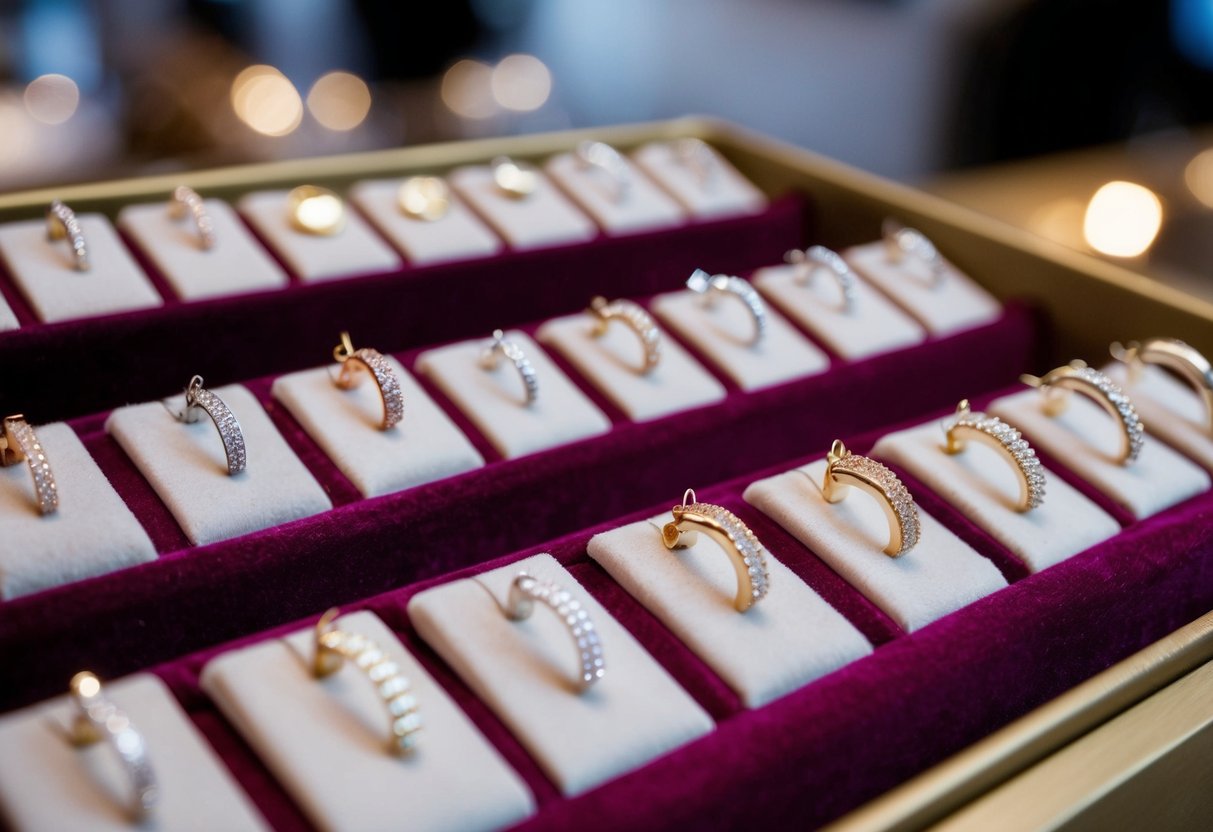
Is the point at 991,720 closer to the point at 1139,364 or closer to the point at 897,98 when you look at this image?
the point at 1139,364

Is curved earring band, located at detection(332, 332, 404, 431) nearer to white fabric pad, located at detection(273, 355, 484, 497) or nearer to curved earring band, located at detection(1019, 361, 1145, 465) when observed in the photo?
white fabric pad, located at detection(273, 355, 484, 497)

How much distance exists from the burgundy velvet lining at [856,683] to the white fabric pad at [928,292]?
37cm

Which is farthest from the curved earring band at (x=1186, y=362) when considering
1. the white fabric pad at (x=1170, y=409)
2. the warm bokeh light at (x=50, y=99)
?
the warm bokeh light at (x=50, y=99)

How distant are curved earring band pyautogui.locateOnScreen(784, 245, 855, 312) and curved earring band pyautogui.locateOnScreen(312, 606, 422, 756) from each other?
70 cm

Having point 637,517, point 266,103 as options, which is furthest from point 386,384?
point 266,103

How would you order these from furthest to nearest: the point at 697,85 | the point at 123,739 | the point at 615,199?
the point at 697,85 < the point at 615,199 < the point at 123,739

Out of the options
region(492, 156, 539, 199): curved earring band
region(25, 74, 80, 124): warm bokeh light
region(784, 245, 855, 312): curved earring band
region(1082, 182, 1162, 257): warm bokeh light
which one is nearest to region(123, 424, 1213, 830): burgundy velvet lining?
region(784, 245, 855, 312): curved earring band

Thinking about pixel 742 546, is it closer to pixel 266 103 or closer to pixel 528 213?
pixel 528 213

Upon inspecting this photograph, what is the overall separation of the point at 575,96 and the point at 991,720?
8.30 feet

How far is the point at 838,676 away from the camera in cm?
66

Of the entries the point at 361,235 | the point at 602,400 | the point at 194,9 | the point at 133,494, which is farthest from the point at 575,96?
the point at 133,494

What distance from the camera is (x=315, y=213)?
1085 mm

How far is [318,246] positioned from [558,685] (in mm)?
608

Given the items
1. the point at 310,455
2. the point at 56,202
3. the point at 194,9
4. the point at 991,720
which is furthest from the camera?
the point at 194,9
